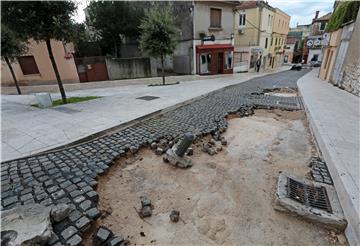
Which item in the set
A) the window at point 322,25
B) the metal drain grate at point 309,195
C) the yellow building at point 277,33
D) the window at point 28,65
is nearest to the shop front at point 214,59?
the window at point 28,65

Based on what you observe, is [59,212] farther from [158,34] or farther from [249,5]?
[249,5]

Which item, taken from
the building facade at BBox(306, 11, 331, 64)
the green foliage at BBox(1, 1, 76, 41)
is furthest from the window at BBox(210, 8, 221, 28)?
the building facade at BBox(306, 11, 331, 64)

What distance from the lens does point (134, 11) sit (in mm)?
15734

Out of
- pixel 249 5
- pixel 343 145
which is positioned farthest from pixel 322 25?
pixel 343 145

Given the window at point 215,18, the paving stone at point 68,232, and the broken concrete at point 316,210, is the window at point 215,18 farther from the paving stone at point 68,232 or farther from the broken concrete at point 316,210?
the paving stone at point 68,232

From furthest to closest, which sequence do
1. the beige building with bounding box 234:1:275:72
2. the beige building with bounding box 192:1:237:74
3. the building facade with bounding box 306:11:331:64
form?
the building facade with bounding box 306:11:331:64 → the beige building with bounding box 234:1:275:72 → the beige building with bounding box 192:1:237:74

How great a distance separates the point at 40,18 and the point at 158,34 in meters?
6.65

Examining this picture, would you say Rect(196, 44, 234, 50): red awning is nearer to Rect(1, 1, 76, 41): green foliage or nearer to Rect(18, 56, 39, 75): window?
→ Rect(1, 1, 76, 41): green foliage

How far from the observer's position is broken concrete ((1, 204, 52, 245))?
172 centimetres

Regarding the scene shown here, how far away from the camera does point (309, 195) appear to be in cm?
264

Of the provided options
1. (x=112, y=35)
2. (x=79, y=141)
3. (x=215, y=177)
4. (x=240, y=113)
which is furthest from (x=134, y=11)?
(x=215, y=177)

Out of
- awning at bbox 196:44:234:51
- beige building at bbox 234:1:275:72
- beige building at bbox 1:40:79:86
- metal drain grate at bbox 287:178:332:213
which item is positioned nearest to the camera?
metal drain grate at bbox 287:178:332:213

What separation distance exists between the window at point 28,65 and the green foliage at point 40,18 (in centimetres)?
1034

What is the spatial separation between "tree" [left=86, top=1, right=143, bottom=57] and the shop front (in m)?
5.83
